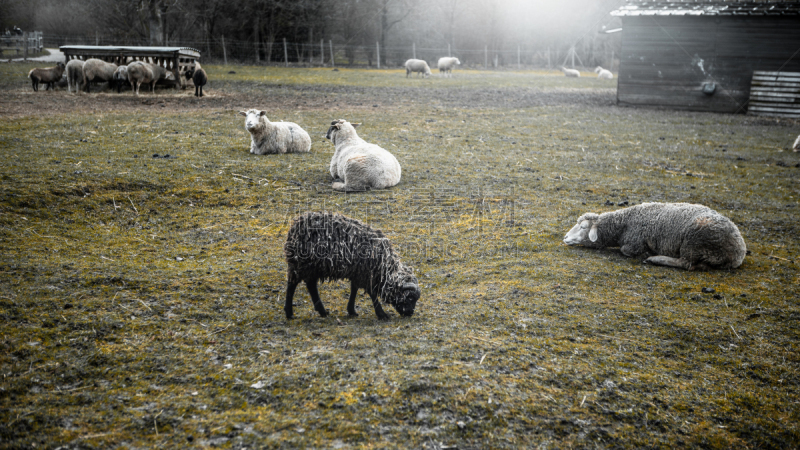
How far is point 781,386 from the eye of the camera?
12.1 feet

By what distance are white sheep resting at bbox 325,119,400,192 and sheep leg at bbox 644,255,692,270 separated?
396 cm

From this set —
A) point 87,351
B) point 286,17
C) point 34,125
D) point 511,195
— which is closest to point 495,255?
point 511,195

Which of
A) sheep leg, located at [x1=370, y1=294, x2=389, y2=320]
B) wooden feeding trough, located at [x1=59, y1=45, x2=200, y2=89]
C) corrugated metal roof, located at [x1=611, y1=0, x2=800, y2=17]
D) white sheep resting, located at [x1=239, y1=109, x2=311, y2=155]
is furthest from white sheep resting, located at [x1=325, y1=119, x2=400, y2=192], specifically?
corrugated metal roof, located at [x1=611, y1=0, x2=800, y2=17]

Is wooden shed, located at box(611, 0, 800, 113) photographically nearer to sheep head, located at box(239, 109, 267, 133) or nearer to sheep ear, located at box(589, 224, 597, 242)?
sheep head, located at box(239, 109, 267, 133)

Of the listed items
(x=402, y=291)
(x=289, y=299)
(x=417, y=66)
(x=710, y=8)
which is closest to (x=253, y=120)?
(x=289, y=299)

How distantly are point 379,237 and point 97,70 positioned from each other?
53.0 feet

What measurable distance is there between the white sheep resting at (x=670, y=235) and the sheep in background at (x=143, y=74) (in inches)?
604

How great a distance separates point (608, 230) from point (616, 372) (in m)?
3.12

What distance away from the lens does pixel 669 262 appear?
598 cm

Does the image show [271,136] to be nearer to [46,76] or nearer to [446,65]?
[46,76]

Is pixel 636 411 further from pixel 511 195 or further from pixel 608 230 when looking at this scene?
pixel 511 195

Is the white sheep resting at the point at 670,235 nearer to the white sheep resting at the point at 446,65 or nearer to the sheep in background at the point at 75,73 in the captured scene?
the sheep in background at the point at 75,73

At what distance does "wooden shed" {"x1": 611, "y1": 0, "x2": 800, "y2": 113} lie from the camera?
775 inches

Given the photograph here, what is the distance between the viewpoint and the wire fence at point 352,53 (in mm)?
36219
